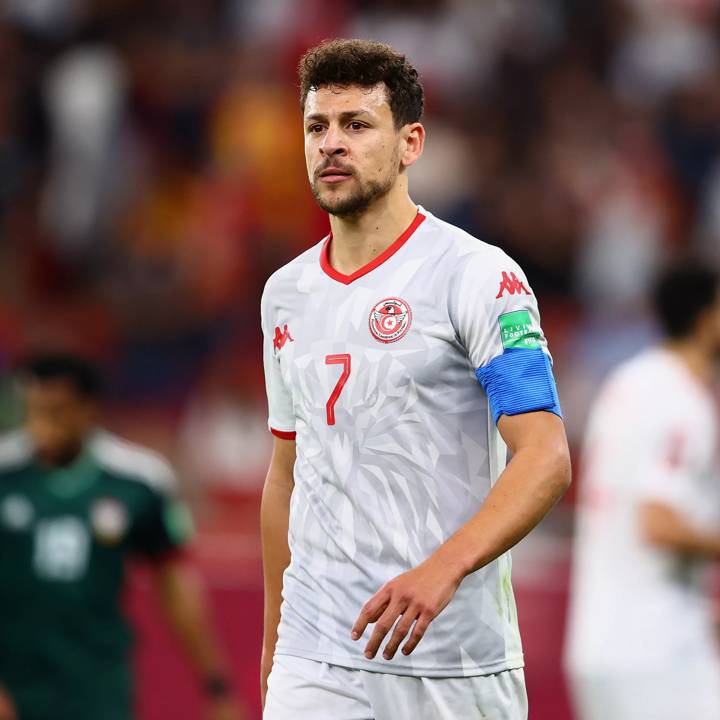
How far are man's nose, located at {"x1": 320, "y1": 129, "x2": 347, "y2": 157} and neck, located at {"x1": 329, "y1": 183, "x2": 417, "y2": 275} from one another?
17 cm

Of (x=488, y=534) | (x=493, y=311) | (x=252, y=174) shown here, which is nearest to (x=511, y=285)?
(x=493, y=311)

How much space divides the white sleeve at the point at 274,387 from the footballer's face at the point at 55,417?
245 cm

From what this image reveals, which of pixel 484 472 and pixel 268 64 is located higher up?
pixel 268 64

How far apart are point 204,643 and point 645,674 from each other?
5.68ft

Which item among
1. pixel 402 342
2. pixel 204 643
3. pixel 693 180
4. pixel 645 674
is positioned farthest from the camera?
pixel 693 180

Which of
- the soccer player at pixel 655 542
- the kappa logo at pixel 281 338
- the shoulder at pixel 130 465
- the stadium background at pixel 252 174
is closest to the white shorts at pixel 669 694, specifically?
the soccer player at pixel 655 542

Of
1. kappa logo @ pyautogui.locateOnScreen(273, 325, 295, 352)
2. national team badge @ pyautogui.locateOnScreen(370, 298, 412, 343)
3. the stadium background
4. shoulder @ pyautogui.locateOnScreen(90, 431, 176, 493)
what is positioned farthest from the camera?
the stadium background

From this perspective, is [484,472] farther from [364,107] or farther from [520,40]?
[520,40]

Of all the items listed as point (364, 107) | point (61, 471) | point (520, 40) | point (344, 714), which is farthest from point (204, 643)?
point (520, 40)

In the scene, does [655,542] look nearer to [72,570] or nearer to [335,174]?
[72,570]

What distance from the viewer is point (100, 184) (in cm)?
1224

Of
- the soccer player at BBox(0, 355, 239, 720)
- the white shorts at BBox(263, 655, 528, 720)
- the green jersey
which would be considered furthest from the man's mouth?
the green jersey

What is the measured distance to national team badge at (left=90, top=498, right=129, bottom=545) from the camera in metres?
6.18

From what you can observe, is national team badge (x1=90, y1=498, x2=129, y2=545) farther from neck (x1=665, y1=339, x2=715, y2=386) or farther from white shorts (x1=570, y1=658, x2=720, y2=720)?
neck (x1=665, y1=339, x2=715, y2=386)
